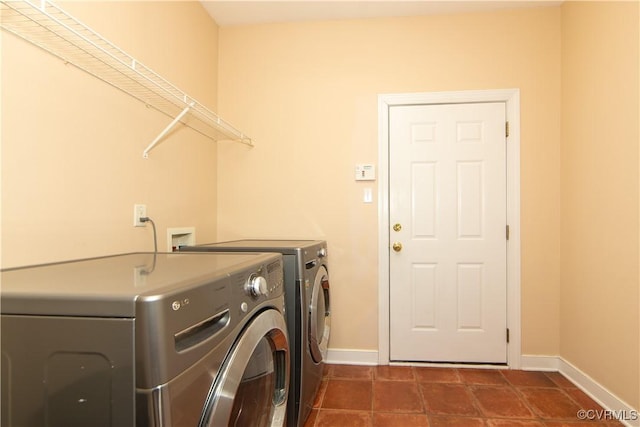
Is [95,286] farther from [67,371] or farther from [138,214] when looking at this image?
[138,214]

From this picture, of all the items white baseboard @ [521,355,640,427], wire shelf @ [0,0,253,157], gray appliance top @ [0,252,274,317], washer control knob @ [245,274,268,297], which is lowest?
white baseboard @ [521,355,640,427]

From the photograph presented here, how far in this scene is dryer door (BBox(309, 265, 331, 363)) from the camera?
1604 mm

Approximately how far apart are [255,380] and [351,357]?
62.4 inches

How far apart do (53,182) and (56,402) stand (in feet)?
2.91

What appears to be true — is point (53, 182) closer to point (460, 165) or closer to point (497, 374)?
point (460, 165)

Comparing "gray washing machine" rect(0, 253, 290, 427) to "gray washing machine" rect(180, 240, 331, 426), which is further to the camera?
"gray washing machine" rect(180, 240, 331, 426)

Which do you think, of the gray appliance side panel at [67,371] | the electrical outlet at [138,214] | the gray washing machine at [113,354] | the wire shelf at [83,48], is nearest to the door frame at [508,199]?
the wire shelf at [83,48]

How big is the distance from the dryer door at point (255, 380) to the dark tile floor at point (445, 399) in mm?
696

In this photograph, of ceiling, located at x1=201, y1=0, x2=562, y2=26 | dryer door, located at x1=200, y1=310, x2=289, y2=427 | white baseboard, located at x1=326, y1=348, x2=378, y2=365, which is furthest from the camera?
white baseboard, located at x1=326, y1=348, x2=378, y2=365

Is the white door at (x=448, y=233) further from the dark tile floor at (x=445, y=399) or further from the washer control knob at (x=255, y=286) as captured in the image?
the washer control knob at (x=255, y=286)

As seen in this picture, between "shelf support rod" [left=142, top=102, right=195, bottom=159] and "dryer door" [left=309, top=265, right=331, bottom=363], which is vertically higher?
"shelf support rod" [left=142, top=102, right=195, bottom=159]

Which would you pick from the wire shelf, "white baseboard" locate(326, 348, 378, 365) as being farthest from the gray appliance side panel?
"white baseboard" locate(326, 348, 378, 365)

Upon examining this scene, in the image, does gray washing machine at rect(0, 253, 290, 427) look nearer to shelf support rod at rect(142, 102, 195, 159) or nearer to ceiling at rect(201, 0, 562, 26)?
shelf support rod at rect(142, 102, 195, 159)
